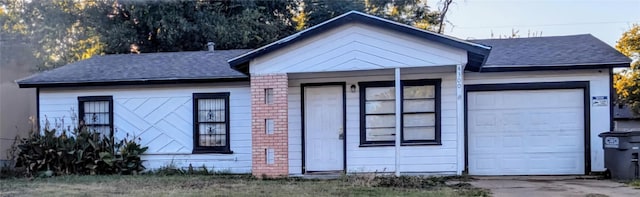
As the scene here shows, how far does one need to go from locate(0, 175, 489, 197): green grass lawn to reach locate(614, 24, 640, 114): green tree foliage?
2380 centimetres

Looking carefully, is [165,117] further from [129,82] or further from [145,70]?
[145,70]

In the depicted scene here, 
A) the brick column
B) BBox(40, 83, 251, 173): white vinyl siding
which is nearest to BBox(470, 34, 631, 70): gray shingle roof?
the brick column

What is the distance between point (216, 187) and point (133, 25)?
43.3 ft

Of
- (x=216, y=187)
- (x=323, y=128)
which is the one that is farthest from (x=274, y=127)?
(x=216, y=187)

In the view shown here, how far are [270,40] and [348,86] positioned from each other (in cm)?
986

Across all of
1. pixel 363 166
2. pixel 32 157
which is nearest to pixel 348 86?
pixel 363 166

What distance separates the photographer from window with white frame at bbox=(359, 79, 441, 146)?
1038 centimetres

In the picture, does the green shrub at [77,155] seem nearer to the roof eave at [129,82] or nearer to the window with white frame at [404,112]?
the roof eave at [129,82]

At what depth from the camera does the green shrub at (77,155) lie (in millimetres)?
11289

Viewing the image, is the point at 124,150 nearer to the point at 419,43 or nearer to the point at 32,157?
the point at 32,157

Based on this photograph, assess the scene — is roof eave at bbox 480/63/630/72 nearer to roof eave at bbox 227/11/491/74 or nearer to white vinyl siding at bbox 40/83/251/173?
roof eave at bbox 227/11/491/74

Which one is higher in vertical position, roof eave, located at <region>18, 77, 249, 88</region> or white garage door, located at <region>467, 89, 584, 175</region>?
roof eave, located at <region>18, 77, 249, 88</region>

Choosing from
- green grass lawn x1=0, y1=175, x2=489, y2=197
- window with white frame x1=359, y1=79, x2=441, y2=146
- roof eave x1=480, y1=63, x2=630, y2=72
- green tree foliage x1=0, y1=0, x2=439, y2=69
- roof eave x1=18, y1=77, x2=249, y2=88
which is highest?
green tree foliage x1=0, y1=0, x2=439, y2=69

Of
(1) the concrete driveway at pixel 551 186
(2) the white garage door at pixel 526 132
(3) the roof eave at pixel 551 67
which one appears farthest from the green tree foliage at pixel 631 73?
(1) the concrete driveway at pixel 551 186
